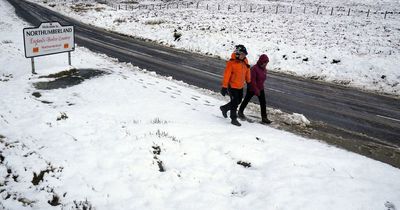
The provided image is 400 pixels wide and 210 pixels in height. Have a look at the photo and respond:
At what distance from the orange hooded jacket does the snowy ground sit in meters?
10.2

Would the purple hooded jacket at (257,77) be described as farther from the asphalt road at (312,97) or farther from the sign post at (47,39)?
the sign post at (47,39)

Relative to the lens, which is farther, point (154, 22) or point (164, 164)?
point (154, 22)

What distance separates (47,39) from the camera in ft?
44.1

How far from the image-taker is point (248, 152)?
6.56 m

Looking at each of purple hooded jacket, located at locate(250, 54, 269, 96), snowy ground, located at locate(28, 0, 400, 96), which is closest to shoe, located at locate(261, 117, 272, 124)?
purple hooded jacket, located at locate(250, 54, 269, 96)

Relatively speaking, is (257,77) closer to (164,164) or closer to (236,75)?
(236,75)

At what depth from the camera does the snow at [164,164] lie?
496 centimetres

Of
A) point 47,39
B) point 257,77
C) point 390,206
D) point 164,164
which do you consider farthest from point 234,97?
point 47,39

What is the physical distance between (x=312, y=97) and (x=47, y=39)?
1140 centimetres

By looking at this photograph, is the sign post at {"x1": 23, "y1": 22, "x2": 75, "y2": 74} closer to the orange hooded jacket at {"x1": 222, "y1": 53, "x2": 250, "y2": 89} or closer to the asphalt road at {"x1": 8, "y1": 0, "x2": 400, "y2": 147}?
the asphalt road at {"x1": 8, "y1": 0, "x2": 400, "y2": 147}

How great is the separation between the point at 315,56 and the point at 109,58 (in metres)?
12.4

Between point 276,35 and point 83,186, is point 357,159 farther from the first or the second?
point 276,35

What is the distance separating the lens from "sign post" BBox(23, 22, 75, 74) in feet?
41.6

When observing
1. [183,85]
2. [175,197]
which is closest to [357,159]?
[175,197]
